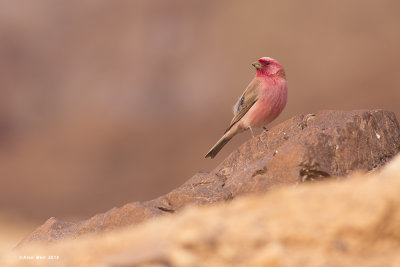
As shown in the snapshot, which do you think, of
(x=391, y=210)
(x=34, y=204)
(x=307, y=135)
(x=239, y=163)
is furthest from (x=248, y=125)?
(x=34, y=204)

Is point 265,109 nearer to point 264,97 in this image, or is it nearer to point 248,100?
point 264,97

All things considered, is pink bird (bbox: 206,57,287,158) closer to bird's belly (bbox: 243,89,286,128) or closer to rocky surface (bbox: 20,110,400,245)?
bird's belly (bbox: 243,89,286,128)


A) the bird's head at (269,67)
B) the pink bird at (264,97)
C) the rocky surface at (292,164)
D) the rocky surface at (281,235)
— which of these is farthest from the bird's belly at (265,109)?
the rocky surface at (281,235)

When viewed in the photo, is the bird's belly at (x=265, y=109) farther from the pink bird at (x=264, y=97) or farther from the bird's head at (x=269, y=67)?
the bird's head at (x=269, y=67)

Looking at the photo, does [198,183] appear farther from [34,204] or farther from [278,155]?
[34,204]

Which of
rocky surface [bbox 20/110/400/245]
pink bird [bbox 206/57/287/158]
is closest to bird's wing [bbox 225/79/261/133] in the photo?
pink bird [bbox 206/57/287/158]

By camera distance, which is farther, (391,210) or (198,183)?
(198,183)
